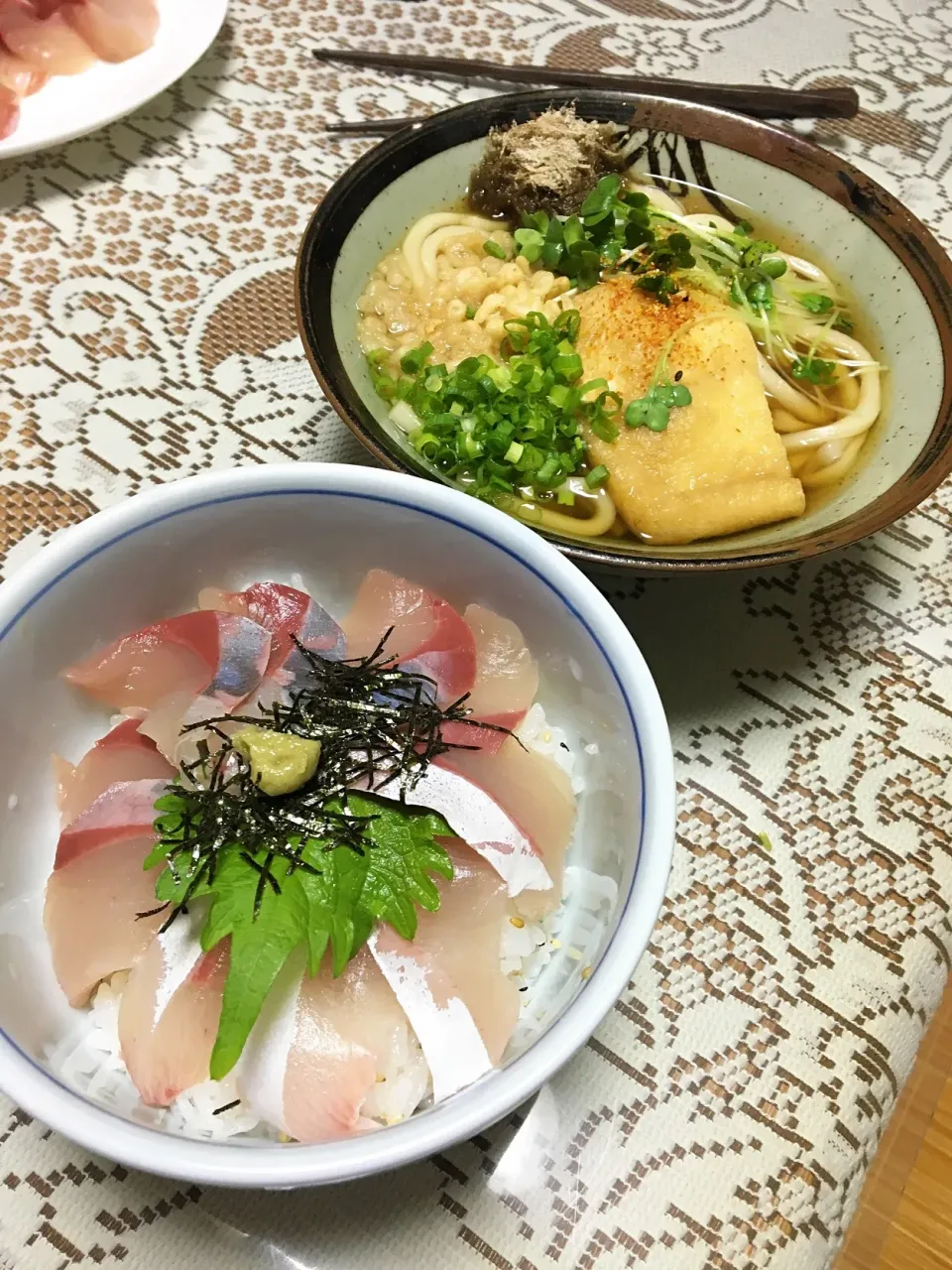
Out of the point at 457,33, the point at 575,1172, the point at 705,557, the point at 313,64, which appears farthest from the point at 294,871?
the point at 457,33

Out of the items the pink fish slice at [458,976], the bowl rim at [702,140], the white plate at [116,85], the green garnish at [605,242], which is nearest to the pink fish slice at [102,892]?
the pink fish slice at [458,976]

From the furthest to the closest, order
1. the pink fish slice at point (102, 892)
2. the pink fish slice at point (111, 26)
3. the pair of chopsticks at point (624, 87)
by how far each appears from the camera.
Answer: the pair of chopsticks at point (624, 87) < the pink fish slice at point (111, 26) < the pink fish slice at point (102, 892)

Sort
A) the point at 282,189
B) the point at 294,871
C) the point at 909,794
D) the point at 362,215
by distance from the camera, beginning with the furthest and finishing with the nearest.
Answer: the point at 282,189 → the point at 362,215 → the point at 909,794 → the point at 294,871

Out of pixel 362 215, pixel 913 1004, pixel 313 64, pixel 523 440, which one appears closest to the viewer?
pixel 913 1004

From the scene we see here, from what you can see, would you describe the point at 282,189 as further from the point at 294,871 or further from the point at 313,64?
the point at 294,871

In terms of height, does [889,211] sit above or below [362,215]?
below

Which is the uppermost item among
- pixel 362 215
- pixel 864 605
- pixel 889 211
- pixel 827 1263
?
pixel 362 215

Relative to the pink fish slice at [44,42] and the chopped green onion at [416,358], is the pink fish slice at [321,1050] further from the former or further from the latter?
the pink fish slice at [44,42]
